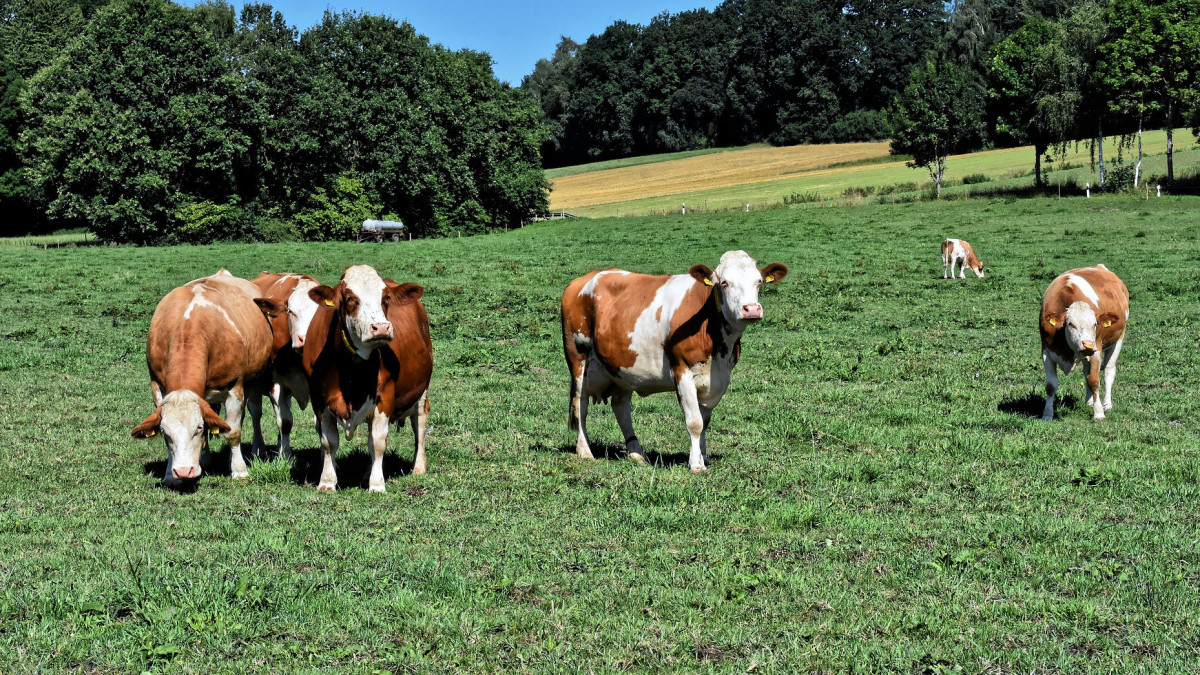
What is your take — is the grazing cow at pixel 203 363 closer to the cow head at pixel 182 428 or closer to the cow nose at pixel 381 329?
the cow head at pixel 182 428

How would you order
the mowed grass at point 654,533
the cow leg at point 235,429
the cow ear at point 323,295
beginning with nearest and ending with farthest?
the mowed grass at point 654,533 → the cow ear at point 323,295 → the cow leg at point 235,429

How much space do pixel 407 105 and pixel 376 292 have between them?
185ft

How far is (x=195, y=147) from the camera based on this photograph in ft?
179

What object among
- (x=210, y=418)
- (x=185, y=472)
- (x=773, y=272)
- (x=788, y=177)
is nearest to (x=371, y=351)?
(x=210, y=418)

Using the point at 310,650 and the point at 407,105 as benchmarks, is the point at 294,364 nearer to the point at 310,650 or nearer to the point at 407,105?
the point at 310,650

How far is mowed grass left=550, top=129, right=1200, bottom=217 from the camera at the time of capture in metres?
63.0

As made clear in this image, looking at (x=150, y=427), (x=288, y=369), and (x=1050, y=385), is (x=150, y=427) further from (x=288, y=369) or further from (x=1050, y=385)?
(x=1050, y=385)

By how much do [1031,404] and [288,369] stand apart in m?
9.83

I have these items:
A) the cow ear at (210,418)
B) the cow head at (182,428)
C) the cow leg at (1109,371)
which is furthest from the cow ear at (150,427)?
the cow leg at (1109,371)

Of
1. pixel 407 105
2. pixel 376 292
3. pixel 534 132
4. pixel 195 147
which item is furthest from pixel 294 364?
pixel 534 132

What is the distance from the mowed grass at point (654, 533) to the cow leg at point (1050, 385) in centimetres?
27

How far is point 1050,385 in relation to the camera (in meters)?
13.2

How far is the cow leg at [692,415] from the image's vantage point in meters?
9.94

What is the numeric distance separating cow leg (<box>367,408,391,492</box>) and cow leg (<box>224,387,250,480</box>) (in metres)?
1.52
